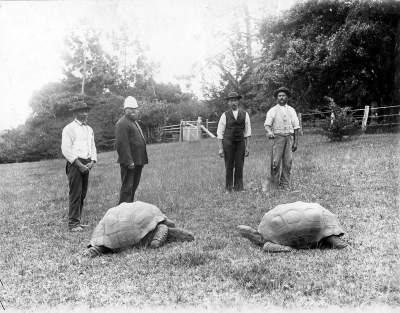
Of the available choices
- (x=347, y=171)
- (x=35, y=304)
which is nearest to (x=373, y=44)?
(x=347, y=171)

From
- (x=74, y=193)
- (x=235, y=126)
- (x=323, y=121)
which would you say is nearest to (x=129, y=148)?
(x=74, y=193)

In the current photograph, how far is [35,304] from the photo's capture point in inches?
201

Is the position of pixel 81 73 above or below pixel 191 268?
above

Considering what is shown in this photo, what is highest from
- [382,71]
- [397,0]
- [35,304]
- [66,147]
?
[397,0]

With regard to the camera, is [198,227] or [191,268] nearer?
[191,268]

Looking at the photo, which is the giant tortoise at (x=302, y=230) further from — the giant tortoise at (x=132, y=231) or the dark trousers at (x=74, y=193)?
the dark trousers at (x=74, y=193)

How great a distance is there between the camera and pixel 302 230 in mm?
6340

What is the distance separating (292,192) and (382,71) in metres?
17.1

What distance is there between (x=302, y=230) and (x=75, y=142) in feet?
15.6

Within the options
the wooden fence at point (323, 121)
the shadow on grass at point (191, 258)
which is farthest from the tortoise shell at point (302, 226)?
the wooden fence at point (323, 121)

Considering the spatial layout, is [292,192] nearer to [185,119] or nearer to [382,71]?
[382,71]

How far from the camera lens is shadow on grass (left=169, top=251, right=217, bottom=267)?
19.9ft

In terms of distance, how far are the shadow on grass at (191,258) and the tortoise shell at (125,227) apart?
0.95 m

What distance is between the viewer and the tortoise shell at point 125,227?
7.06 metres
